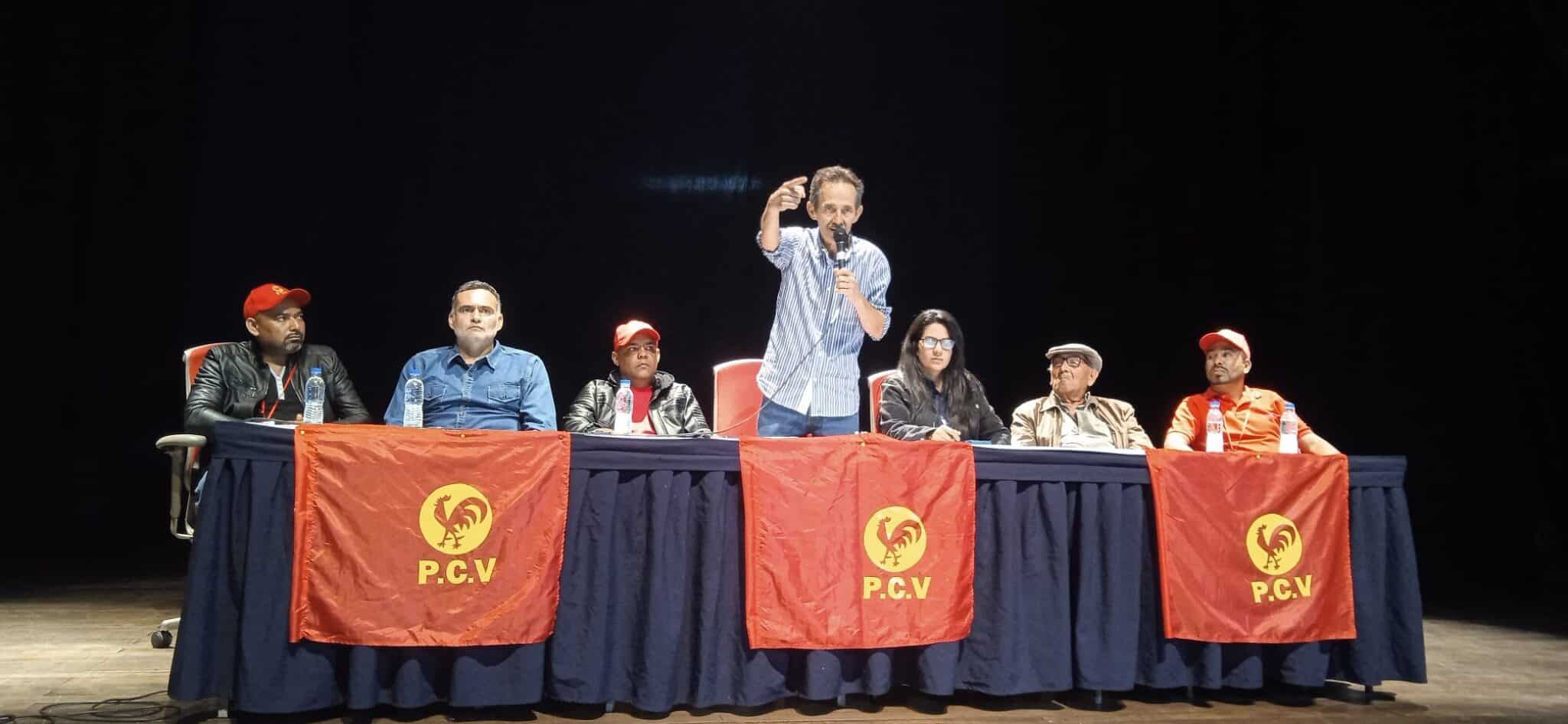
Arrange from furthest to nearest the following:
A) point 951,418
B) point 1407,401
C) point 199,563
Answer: point 1407,401 < point 951,418 < point 199,563

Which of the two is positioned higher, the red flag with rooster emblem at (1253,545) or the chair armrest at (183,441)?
the chair armrest at (183,441)

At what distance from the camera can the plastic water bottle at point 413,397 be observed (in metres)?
2.84

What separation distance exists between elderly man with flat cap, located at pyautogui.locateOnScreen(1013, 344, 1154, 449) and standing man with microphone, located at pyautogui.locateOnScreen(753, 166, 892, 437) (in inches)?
27.9

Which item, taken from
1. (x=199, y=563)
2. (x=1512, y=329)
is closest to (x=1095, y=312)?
(x=1512, y=329)

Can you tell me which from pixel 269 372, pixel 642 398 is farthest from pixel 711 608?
pixel 269 372

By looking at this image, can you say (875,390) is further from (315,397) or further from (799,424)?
(315,397)

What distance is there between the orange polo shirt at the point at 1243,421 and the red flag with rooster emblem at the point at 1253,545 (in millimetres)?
570

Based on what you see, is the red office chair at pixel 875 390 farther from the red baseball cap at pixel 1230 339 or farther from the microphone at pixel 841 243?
the red baseball cap at pixel 1230 339

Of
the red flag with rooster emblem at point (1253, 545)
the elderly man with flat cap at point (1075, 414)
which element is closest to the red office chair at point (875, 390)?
the elderly man with flat cap at point (1075, 414)

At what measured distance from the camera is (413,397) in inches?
116

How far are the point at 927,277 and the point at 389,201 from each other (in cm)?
292

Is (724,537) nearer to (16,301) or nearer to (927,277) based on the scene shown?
(927,277)

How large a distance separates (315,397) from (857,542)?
1798 millimetres

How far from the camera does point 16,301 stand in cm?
525
